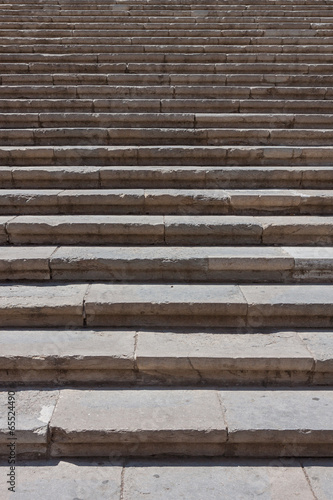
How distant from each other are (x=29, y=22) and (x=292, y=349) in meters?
7.66

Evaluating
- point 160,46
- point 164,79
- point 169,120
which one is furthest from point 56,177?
point 160,46

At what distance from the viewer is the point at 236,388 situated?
2820mm

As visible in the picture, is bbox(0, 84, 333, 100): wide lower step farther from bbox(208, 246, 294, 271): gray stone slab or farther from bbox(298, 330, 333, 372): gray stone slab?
bbox(298, 330, 333, 372): gray stone slab

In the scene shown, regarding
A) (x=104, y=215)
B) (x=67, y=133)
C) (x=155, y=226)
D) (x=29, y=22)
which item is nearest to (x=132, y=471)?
(x=155, y=226)

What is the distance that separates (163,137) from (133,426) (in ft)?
11.2

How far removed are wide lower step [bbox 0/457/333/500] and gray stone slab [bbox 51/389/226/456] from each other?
89 millimetres

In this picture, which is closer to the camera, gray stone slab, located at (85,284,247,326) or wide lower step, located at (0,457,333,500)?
wide lower step, located at (0,457,333,500)

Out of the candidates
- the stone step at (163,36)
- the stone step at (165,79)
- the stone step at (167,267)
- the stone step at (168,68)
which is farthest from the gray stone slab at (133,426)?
the stone step at (163,36)

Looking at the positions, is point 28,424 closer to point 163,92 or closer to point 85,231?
point 85,231

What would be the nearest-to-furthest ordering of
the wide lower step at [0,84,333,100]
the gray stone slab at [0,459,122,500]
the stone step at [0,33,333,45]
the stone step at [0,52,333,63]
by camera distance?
the gray stone slab at [0,459,122,500] < the wide lower step at [0,84,333,100] < the stone step at [0,52,333,63] < the stone step at [0,33,333,45]

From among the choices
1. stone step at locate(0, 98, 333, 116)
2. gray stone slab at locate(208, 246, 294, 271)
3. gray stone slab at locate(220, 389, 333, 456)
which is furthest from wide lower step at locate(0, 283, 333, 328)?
stone step at locate(0, 98, 333, 116)

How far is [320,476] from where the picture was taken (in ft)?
7.83

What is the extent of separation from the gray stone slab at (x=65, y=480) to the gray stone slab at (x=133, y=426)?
79 mm

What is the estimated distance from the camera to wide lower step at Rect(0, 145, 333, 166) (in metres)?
4.70
